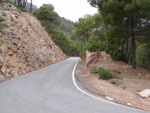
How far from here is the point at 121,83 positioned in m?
16.0

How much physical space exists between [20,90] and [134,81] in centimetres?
860

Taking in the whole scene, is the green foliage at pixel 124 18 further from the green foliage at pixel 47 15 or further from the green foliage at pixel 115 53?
the green foliage at pixel 47 15

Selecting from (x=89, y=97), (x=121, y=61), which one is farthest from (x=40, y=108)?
(x=121, y=61)

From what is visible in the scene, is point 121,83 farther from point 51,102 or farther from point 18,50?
point 18,50

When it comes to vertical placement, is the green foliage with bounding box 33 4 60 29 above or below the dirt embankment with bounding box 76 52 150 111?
above

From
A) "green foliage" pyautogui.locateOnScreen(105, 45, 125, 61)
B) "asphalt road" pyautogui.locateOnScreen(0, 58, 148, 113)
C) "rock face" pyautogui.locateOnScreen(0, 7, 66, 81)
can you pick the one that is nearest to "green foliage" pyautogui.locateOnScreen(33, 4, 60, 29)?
"rock face" pyautogui.locateOnScreen(0, 7, 66, 81)

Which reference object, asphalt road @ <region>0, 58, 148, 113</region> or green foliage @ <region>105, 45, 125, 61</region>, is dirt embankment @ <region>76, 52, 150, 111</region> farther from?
asphalt road @ <region>0, 58, 148, 113</region>

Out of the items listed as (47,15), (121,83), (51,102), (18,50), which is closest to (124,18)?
(121,83)

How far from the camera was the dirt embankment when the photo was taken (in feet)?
38.5

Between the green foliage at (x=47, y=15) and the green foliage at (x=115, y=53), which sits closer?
the green foliage at (x=115, y=53)

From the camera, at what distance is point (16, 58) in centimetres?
2183

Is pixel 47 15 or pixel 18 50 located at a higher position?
pixel 47 15

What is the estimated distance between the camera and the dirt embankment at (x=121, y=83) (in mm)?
11740

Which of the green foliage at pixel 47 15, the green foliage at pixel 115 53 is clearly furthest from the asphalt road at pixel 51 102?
the green foliage at pixel 47 15
